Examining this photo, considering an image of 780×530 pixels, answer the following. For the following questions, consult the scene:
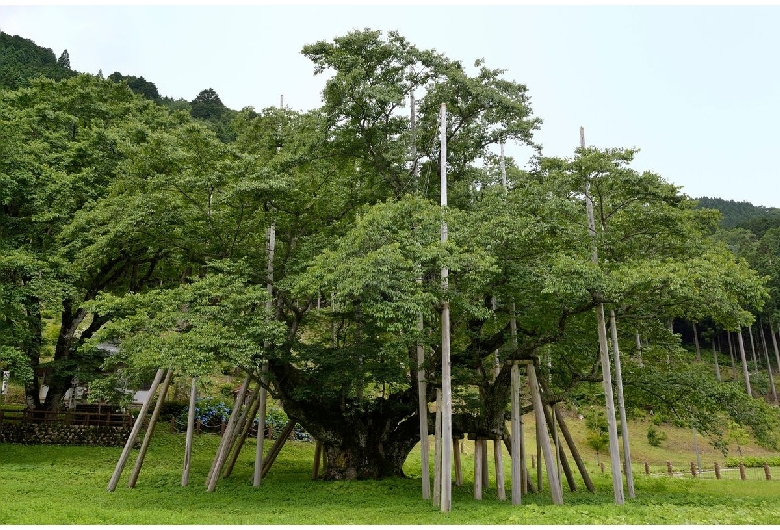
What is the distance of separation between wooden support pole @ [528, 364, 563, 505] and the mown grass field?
593 millimetres

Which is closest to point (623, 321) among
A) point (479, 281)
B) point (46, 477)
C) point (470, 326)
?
point (470, 326)

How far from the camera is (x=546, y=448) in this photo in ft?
45.8

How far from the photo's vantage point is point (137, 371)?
49.9 feet

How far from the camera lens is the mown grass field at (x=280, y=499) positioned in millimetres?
11023

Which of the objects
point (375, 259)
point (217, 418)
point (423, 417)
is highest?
point (375, 259)

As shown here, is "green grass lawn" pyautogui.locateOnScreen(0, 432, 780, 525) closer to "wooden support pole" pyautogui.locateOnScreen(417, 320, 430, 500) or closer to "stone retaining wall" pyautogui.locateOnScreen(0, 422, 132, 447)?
"wooden support pole" pyautogui.locateOnScreen(417, 320, 430, 500)

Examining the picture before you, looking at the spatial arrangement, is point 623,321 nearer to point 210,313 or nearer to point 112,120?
point 210,313

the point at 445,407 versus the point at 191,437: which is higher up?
the point at 445,407

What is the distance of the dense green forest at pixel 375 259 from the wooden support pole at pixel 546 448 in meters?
0.98

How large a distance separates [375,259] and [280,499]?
743 cm

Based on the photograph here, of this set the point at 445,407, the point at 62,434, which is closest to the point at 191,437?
the point at 445,407

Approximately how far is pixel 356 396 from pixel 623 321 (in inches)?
320

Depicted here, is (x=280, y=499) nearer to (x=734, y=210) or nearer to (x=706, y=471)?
(x=706, y=471)

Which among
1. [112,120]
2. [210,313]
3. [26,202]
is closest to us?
[210,313]
